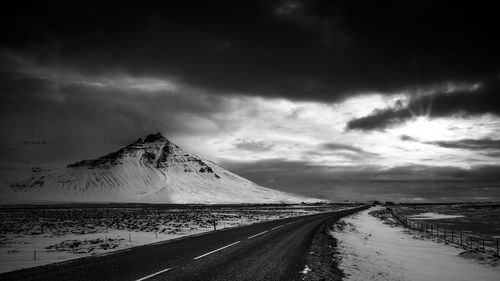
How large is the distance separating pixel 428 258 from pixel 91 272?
61.0ft

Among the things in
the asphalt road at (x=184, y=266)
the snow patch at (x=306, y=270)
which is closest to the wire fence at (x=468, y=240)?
the asphalt road at (x=184, y=266)

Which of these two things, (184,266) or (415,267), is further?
(415,267)

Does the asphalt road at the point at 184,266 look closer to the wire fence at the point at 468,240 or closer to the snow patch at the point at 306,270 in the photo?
the snow patch at the point at 306,270

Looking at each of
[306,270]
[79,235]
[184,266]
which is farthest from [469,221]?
[184,266]

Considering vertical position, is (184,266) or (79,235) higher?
(184,266)

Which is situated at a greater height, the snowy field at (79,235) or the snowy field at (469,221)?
the snowy field at (79,235)

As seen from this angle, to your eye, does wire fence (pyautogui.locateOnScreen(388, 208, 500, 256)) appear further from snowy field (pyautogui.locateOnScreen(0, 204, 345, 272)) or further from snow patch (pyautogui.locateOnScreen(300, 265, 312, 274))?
snowy field (pyautogui.locateOnScreen(0, 204, 345, 272))

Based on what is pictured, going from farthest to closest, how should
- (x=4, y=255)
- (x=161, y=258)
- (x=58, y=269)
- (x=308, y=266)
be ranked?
(x=4, y=255)
(x=161, y=258)
(x=308, y=266)
(x=58, y=269)

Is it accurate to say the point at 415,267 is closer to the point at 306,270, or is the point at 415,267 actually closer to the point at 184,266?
the point at 306,270

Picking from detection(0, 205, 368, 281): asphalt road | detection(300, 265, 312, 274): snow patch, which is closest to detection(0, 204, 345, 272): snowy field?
detection(0, 205, 368, 281): asphalt road

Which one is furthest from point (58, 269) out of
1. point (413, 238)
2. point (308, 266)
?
point (413, 238)

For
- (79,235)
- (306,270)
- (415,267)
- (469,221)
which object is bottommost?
(469,221)

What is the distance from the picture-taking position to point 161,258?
52.5 feet

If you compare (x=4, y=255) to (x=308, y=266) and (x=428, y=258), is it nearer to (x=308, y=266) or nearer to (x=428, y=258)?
(x=308, y=266)
